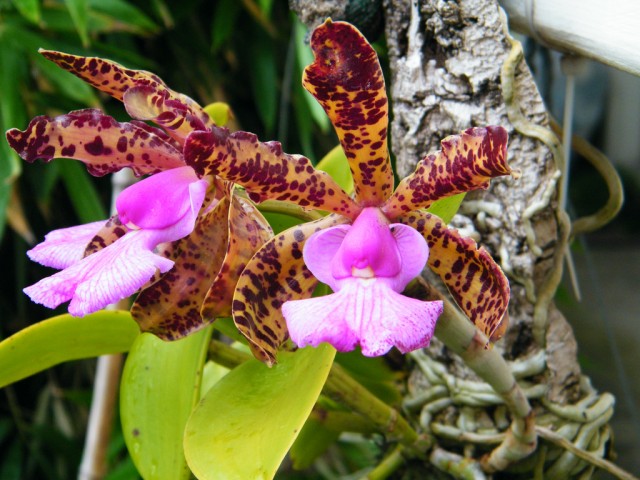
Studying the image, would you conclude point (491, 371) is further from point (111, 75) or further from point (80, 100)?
point (80, 100)

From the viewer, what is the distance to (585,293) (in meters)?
2.22

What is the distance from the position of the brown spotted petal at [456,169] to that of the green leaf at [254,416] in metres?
0.14

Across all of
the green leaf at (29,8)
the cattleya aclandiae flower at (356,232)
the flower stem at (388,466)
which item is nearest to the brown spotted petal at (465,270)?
the cattleya aclandiae flower at (356,232)

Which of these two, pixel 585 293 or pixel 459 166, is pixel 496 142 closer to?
pixel 459 166

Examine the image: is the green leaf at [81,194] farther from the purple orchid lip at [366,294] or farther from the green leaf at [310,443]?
the purple orchid lip at [366,294]

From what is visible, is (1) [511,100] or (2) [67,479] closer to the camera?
(1) [511,100]

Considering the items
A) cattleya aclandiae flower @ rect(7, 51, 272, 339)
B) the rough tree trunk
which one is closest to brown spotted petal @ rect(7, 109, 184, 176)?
cattleya aclandiae flower @ rect(7, 51, 272, 339)

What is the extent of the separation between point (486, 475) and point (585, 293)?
1696 mm

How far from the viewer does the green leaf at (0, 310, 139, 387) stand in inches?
22.7

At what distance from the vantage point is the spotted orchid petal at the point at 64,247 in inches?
20.1

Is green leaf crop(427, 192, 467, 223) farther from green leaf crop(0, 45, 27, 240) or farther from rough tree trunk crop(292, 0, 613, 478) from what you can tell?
green leaf crop(0, 45, 27, 240)

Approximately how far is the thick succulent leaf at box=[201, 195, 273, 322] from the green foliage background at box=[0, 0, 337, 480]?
2.07 feet

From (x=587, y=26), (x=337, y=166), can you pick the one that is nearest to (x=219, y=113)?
(x=337, y=166)

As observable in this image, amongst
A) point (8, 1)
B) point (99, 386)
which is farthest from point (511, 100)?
point (8, 1)
